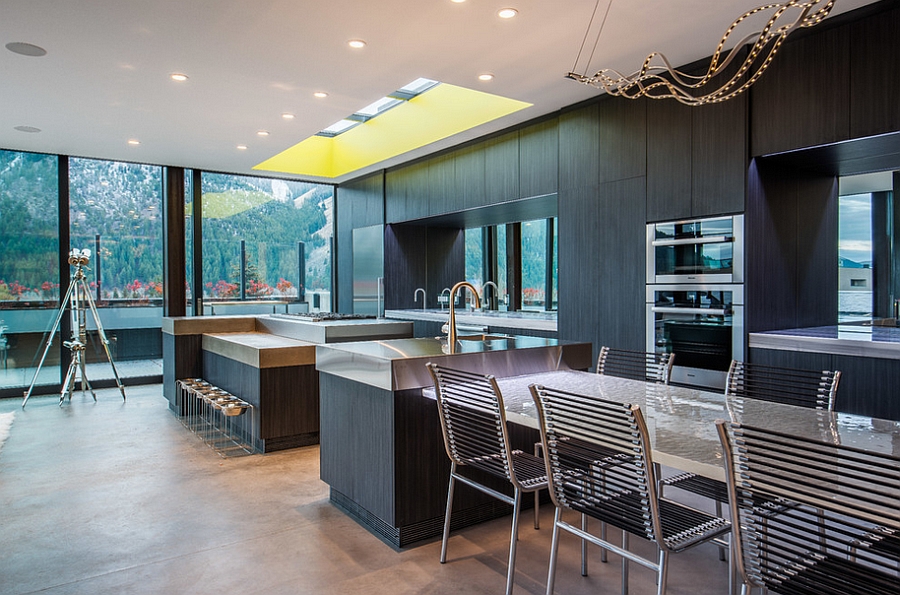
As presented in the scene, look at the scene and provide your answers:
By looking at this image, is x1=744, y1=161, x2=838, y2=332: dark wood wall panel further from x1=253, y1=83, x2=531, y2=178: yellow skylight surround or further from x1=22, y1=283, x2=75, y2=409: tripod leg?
x1=22, y1=283, x2=75, y2=409: tripod leg

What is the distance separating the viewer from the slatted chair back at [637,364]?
280 cm

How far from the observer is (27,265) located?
6.55 m

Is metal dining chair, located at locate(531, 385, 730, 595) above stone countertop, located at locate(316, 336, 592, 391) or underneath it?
underneath

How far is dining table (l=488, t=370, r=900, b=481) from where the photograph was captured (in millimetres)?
1524

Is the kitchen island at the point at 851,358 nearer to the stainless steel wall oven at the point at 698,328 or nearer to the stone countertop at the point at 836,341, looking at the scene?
the stone countertop at the point at 836,341

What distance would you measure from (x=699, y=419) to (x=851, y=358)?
180cm

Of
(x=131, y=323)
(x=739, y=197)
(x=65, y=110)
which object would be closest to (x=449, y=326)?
(x=739, y=197)

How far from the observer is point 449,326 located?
3.19 m

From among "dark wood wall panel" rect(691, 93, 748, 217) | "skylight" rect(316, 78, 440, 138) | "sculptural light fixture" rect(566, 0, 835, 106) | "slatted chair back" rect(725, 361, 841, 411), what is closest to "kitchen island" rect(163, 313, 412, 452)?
"skylight" rect(316, 78, 440, 138)

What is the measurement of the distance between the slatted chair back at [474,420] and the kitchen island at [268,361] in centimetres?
227

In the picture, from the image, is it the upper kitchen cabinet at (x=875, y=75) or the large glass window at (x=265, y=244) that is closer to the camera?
the upper kitchen cabinet at (x=875, y=75)

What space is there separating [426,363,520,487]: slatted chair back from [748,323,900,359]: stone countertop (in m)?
2.06

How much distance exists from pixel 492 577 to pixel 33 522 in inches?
92.3

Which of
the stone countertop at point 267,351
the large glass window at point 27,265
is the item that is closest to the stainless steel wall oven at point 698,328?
the stone countertop at point 267,351
